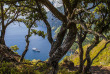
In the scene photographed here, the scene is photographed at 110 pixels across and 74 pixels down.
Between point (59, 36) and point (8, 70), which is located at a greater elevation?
point (59, 36)

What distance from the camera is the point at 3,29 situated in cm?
1371

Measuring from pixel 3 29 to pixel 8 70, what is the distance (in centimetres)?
1014

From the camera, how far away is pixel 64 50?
6180mm

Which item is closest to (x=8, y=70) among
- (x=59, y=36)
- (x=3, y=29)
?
(x=59, y=36)

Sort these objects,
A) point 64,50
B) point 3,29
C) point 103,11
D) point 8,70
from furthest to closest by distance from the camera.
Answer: point 3,29, point 103,11, point 64,50, point 8,70

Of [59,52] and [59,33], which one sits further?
[59,33]

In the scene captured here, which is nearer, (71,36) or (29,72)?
(29,72)

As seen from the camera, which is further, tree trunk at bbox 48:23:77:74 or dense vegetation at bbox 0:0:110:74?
tree trunk at bbox 48:23:77:74

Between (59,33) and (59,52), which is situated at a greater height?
(59,33)

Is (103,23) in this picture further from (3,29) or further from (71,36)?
(3,29)

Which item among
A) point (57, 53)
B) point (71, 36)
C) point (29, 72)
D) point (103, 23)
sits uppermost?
point (103, 23)

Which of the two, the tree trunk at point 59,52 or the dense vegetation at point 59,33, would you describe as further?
the tree trunk at point 59,52

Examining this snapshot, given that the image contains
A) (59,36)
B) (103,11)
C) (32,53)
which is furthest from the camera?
(32,53)

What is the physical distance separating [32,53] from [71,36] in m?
113
